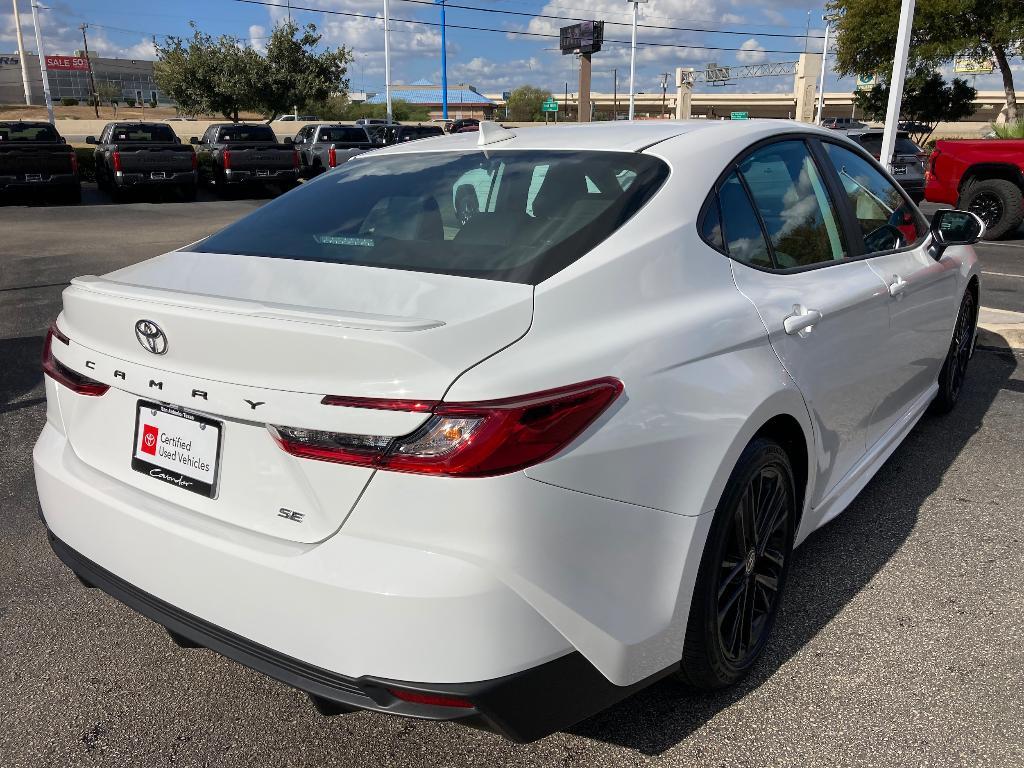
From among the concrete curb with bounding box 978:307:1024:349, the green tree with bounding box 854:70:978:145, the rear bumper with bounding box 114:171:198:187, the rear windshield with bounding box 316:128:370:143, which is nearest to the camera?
the concrete curb with bounding box 978:307:1024:349

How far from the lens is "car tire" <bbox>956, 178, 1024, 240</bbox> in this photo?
40.9ft

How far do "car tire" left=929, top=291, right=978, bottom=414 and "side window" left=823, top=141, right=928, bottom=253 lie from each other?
847 mm

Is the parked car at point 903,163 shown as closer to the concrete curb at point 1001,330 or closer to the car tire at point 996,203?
the car tire at point 996,203

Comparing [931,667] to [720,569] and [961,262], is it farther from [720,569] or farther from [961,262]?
[961,262]

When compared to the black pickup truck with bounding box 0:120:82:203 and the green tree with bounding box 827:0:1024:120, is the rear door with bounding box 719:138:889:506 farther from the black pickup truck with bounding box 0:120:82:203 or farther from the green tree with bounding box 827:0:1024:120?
the green tree with bounding box 827:0:1024:120

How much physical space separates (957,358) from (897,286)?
187 centimetres

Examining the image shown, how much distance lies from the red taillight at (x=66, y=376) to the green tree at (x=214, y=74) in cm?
3681

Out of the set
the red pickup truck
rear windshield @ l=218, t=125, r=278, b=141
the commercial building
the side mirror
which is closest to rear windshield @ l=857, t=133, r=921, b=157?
the red pickup truck

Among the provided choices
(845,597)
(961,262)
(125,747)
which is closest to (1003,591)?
(845,597)

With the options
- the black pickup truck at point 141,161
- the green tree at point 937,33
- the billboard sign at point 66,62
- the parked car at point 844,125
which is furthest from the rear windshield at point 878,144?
the billboard sign at point 66,62

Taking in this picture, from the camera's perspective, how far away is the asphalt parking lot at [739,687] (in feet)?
7.68

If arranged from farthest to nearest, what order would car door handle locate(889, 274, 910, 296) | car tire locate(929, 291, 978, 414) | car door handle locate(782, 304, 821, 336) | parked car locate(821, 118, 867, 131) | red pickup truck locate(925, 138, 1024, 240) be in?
parked car locate(821, 118, 867, 131) < red pickup truck locate(925, 138, 1024, 240) < car tire locate(929, 291, 978, 414) < car door handle locate(889, 274, 910, 296) < car door handle locate(782, 304, 821, 336)

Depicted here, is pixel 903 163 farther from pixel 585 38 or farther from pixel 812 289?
pixel 585 38

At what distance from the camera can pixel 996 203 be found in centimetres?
1267
